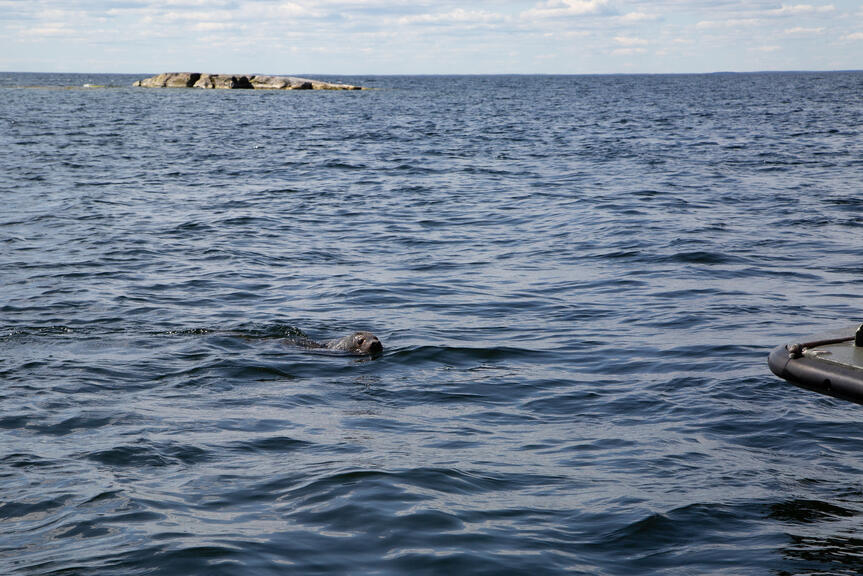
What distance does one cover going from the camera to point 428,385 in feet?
28.9

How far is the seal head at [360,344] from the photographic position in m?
9.57

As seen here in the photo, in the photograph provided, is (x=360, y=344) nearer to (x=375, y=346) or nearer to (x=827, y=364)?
(x=375, y=346)

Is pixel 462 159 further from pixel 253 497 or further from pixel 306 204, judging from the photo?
pixel 253 497

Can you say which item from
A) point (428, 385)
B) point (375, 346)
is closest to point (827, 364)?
point (428, 385)

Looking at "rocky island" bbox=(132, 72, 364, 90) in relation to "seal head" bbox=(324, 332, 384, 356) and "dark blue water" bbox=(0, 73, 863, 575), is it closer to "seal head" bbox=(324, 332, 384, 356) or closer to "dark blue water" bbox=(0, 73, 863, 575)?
"dark blue water" bbox=(0, 73, 863, 575)

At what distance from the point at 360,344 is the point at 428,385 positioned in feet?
3.77

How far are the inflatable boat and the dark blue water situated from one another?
2.92ft

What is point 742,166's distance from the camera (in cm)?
2700

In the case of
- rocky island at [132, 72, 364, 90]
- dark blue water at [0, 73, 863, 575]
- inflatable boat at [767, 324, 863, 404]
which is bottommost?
dark blue water at [0, 73, 863, 575]

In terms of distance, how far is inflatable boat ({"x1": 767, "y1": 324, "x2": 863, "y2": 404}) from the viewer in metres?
5.39

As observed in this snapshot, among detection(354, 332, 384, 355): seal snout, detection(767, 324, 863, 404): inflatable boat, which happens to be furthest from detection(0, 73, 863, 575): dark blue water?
detection(767, 324, 863, 404): inflatable boat

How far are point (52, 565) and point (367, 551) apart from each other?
1.75m

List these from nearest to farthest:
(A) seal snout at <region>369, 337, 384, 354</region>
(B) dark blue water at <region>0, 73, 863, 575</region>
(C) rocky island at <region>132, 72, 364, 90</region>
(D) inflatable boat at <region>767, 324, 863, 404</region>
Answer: (D) inflatable boat at <region>767, 324, 863, 404</region> → (B) dark blue water at <region>0, 73, 863, 575</region> → (A) seal snout at <region>369, 337, 384, 354</region> → (C) rocky island at <region>132, 72, 364, 90</region>

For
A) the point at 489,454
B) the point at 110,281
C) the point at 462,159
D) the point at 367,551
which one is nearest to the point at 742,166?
the point at 462,159
